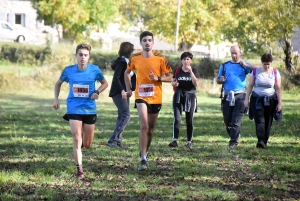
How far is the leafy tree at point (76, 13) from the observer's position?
5688 cm

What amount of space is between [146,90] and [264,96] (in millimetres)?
3555

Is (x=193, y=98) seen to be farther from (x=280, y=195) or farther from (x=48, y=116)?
(x=48, y=116)

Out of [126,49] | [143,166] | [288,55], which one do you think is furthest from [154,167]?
[288,55]

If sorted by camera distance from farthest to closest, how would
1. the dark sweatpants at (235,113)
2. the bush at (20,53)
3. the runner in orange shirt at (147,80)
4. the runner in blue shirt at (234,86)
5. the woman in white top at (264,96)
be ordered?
the bush at (20,53), the dark sweatpants at (235,113), the runner in blue shirt at (234,86), the woman in white top at (264,96), the runner in orange shirt at (147,80)

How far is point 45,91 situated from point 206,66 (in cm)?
1273

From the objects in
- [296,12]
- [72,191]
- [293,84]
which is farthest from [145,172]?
[293,84]

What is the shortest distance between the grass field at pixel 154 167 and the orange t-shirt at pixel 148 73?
3.34 feet

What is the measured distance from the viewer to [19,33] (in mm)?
63344

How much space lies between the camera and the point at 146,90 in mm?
11000

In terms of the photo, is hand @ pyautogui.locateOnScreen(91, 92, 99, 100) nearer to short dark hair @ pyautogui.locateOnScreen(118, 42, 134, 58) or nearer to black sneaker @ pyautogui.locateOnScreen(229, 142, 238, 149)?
short dark hair @ pyautogui.locateOnScreen(118, 42, 134, 58)

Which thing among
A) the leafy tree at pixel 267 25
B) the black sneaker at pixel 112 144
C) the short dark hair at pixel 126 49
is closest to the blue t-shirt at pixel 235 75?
the short dark hair at pixel 126 49

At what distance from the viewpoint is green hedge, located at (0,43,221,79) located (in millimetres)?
37875

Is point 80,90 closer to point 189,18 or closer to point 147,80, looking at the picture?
point 147,80

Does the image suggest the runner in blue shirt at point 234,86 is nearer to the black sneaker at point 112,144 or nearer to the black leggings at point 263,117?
the black leggings at point 263,117
